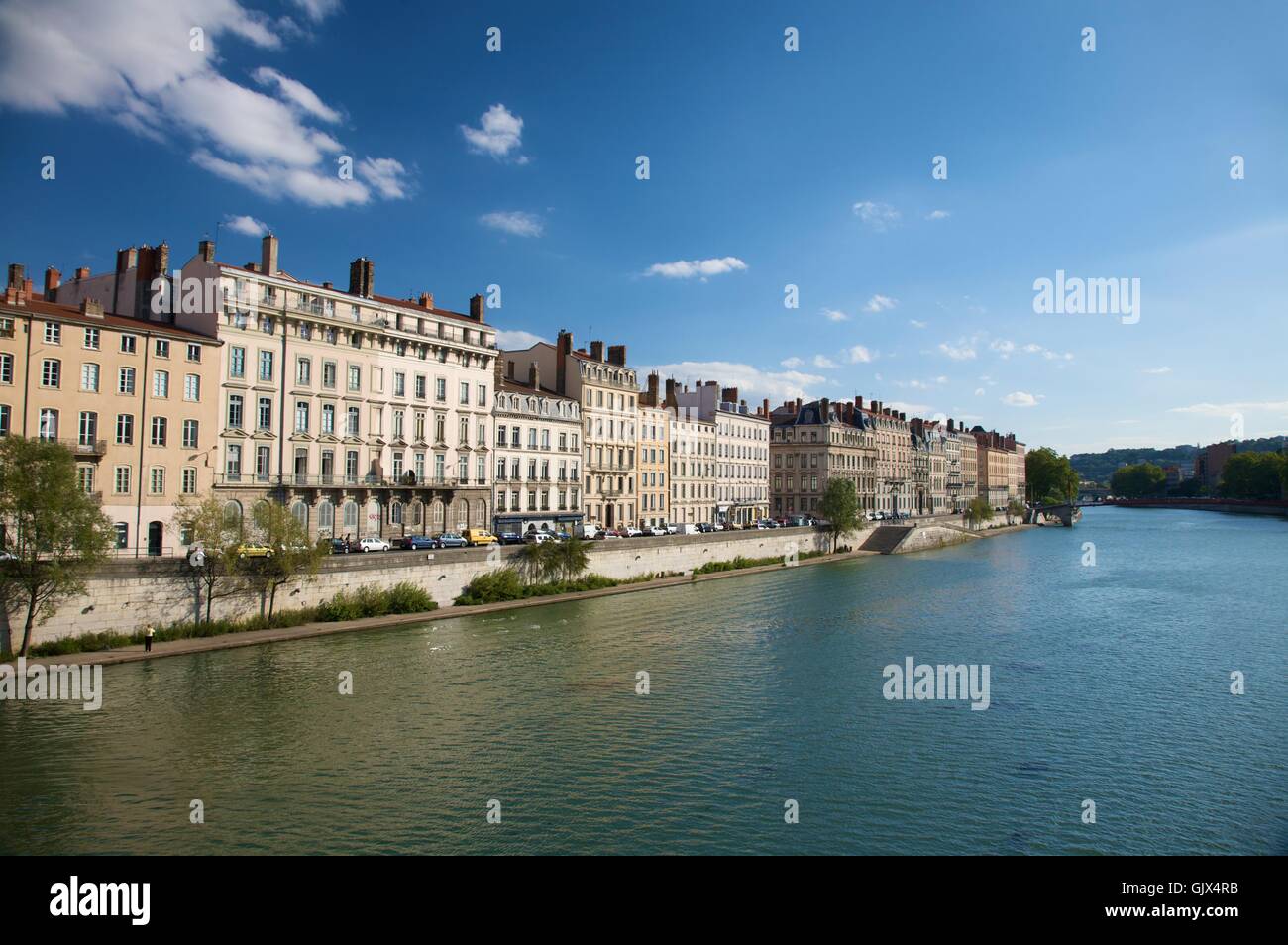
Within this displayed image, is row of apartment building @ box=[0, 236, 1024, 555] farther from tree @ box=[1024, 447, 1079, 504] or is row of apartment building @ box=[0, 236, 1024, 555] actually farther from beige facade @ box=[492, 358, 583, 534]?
tree @ box=[1024, 447, 1079, 504]

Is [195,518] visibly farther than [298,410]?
No

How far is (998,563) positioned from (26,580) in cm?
7124

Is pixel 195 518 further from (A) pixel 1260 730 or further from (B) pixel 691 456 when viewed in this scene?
(B) pixel 691 456

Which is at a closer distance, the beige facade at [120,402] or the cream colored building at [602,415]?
the beige facade at [120,402]

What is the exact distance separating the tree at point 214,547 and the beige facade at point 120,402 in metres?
4.84

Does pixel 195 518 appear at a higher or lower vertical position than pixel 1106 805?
higher

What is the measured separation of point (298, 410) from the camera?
45844 millimetres

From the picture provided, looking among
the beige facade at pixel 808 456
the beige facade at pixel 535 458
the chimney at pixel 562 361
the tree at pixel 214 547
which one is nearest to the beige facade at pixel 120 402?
the tree at pixel 214 547

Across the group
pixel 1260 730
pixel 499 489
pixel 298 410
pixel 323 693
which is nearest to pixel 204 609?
pixel 323 693

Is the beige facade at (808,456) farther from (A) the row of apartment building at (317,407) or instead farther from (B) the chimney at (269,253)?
(B) the chimney at (269,253)

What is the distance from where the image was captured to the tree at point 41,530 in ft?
93.5

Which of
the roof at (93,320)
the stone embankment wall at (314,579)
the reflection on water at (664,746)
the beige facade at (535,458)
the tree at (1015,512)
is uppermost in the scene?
the roof at (93,320)

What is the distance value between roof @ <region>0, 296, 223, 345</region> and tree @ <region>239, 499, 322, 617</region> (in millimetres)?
10240

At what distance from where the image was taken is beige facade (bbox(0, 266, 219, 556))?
35.5 meters
